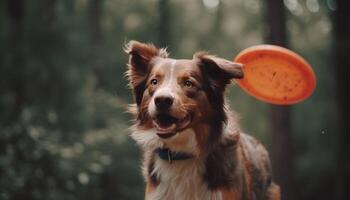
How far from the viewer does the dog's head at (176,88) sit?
570cm

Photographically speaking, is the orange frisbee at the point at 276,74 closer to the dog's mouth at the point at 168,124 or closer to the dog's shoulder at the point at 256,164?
the dog's shoulder at the point at 256,164

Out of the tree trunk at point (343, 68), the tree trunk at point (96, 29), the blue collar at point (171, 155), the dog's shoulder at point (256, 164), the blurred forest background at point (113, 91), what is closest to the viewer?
the blue collar at point (171, 155)

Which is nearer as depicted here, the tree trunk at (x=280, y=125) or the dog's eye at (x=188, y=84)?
the dog's eye at (x=188, y=84)

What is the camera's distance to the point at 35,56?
54.3 feet

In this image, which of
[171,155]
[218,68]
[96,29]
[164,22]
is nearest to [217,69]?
[218,68]

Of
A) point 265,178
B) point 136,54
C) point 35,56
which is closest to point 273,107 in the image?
point 35,56

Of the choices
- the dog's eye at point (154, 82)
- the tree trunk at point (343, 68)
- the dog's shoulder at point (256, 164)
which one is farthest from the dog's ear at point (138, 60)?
the tree trunk at point (343, 68)

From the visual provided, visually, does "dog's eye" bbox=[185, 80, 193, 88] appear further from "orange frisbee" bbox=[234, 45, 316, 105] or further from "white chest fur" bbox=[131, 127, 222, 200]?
"orange frisbee" bbox=[234, 45, 316, 105]

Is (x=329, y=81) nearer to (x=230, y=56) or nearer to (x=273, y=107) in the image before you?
(x=230, y=56)

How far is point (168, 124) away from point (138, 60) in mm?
993

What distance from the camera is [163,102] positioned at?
557 cm

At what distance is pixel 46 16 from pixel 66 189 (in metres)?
5.33

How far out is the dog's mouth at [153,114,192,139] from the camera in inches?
226

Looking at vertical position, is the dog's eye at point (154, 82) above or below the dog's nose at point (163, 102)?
above
